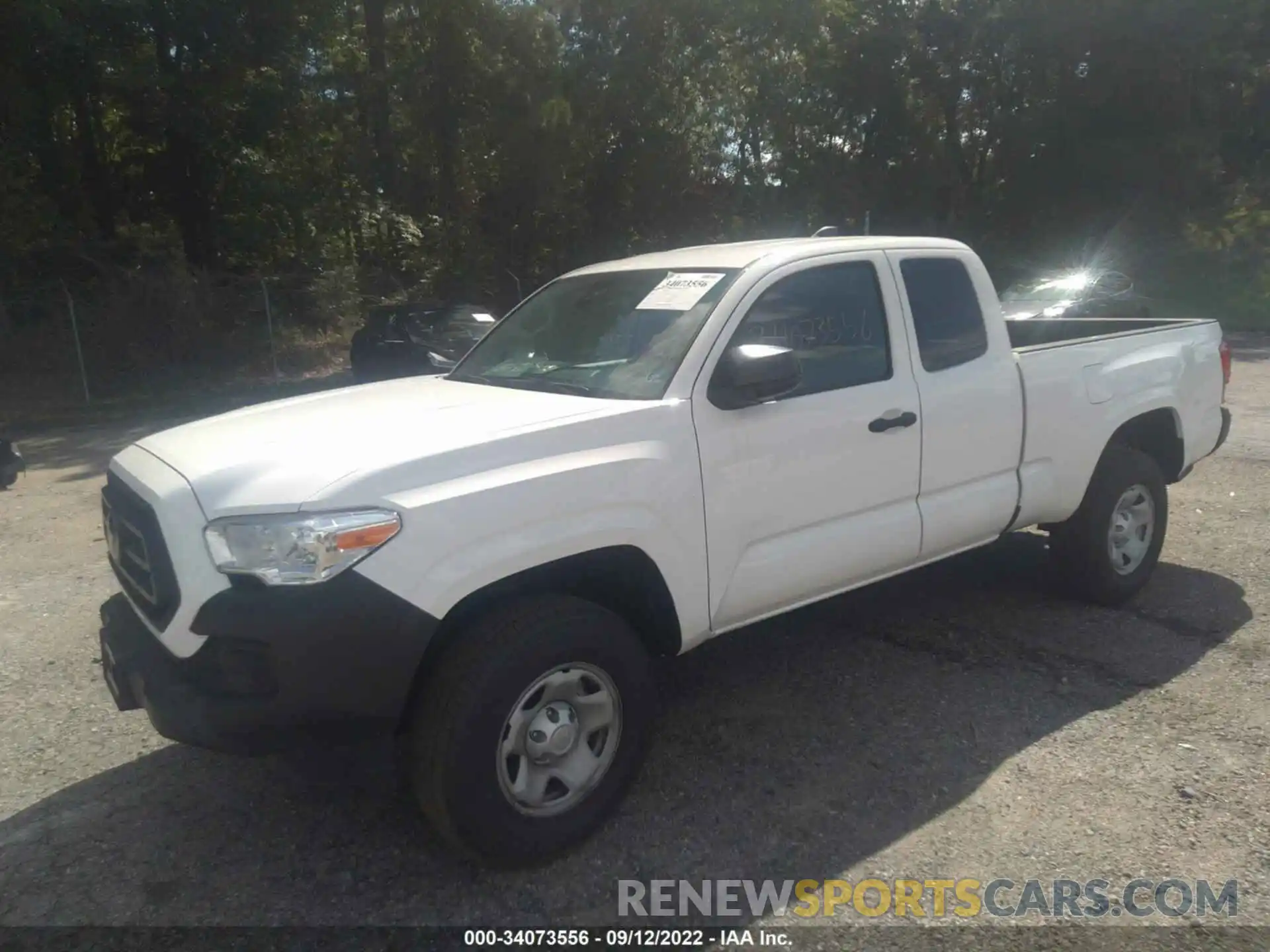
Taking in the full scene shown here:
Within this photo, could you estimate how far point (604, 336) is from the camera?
162 inches

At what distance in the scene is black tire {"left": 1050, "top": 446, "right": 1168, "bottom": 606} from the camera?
5211 millimetres

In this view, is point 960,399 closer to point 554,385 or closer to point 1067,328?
point 554,385

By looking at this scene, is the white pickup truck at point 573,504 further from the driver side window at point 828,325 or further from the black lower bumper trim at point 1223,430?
the black lower bumper trim at point 1223,430

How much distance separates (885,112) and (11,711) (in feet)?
89.3

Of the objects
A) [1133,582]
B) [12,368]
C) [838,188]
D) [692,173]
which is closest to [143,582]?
[1133,582]

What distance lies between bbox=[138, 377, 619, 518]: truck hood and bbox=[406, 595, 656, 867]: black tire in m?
0.58

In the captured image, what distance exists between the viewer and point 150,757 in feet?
13.5

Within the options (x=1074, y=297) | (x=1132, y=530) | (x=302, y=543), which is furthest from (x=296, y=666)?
(x=1074, y=297)

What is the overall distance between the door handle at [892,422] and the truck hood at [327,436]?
3.81 ft

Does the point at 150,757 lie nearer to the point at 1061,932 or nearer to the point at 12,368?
the point at 1061,932

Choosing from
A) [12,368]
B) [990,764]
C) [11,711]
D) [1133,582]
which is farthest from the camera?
[12,368]

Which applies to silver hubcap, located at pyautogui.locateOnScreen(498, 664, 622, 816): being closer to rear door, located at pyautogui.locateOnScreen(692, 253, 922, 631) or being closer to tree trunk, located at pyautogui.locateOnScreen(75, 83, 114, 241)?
rear door, located at pyautogui.locateOnScreen(692, 253, 922, 631)

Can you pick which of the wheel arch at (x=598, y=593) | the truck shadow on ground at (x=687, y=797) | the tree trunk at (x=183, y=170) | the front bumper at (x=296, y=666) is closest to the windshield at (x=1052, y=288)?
the truck shadow on ground at (x=687, y=797)

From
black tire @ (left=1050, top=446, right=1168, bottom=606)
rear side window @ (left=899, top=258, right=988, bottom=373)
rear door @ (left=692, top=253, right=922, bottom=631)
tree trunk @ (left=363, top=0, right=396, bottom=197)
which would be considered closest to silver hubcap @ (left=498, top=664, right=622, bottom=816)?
rear door @ (left=692, top=253, right=922, bottom=631)
